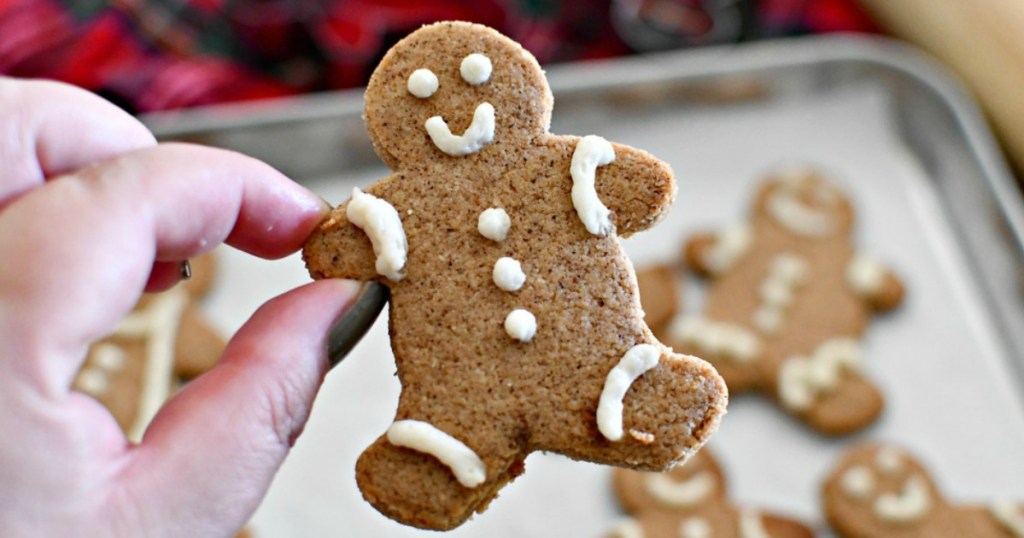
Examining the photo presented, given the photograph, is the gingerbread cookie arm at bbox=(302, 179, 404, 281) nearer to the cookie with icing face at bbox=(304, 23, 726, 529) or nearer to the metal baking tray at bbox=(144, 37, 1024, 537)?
the cookie with icing face at bbox=(304, 23, 726, 529)

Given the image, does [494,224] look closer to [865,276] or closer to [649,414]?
[649,414]

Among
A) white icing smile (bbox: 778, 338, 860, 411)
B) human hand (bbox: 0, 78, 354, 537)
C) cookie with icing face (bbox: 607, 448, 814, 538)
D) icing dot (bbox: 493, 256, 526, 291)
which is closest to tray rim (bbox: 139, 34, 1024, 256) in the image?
Result: white icing smile (bbox: 778, 338, 860, 411)

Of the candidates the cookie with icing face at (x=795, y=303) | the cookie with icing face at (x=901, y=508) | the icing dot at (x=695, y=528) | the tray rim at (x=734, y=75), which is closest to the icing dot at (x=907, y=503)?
the cookie with icing face at (x=901, y=508)

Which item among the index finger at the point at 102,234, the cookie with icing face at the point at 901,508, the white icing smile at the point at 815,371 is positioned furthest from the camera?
the white icing smile at the point at 815,371

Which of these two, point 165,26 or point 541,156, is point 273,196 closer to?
point 541,156

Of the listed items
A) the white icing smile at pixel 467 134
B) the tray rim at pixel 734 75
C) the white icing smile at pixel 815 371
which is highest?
the white icing smile at pixel 467 134

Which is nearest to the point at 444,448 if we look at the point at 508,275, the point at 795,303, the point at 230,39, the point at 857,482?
the point at 508,275

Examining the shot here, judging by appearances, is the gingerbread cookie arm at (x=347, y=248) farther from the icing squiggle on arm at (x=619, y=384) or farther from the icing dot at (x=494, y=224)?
the icing squiggle on arm at (x=619, y=384)
